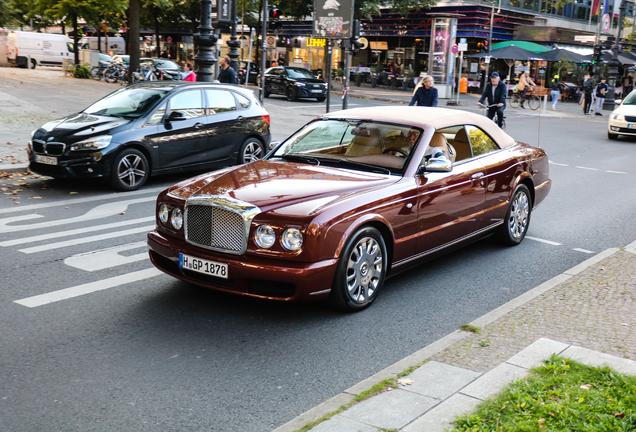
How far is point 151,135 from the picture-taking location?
10.5m

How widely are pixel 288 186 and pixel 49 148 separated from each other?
19.0ft

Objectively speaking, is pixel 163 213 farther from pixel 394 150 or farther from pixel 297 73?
pixel 297 73

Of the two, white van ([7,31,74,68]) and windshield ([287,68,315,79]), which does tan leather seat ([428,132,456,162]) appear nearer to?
windshield ([287,68,315,79])

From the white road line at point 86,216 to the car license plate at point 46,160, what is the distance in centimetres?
119

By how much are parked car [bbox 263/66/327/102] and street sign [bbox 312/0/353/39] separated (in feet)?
33.4

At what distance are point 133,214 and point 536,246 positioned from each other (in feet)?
16.3

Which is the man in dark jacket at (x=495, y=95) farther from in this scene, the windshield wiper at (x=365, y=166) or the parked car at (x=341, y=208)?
the windshield wiper at (x=365, y=166)

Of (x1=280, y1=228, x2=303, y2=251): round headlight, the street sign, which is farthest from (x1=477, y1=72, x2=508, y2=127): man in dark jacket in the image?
(x1=280, y1=228, x2=303, y2=251): round headlight

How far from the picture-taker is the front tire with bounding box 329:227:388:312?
17.0 ft

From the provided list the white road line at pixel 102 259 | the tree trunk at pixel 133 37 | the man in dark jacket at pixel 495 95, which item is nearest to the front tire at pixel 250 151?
the white road line at pixel 102 259

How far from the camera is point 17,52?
165 ft

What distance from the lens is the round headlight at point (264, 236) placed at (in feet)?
16.1

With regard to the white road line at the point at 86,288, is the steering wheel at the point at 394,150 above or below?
above

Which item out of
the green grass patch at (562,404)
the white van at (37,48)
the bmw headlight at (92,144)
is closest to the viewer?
the green grass patch at (562,404)
